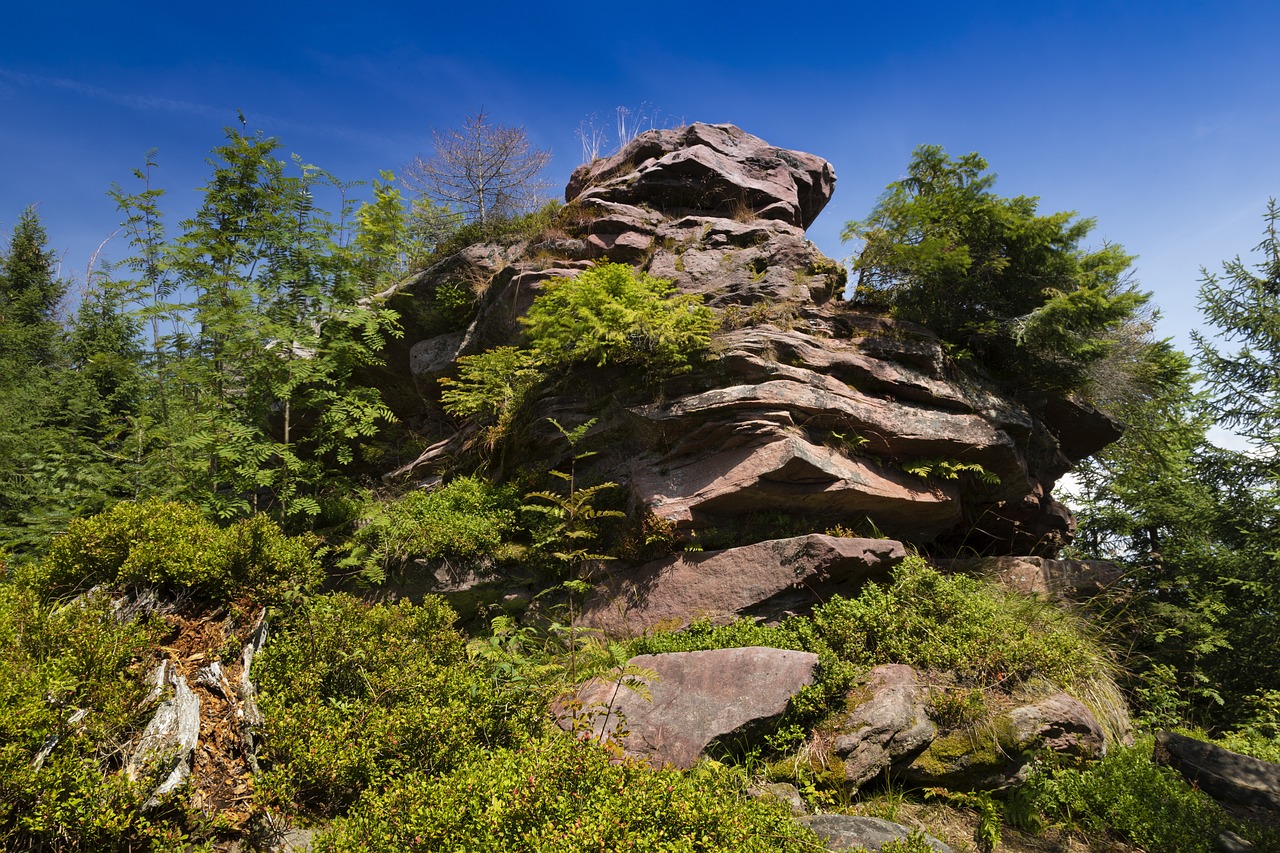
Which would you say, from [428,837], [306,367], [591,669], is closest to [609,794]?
[428,837]

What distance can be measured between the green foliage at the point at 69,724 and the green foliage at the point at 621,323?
5.87 m

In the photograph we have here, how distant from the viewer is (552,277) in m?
11.0

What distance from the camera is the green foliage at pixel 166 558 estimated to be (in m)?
5.68

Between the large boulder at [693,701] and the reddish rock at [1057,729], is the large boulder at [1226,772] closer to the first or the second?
the reddish rock at [1057,729]

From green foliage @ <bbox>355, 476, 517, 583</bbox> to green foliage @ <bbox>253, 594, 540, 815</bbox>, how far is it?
7.27ft

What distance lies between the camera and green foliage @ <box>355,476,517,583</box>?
28.6ft

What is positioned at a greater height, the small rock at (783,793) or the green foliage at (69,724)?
the green foliage at (69,724)

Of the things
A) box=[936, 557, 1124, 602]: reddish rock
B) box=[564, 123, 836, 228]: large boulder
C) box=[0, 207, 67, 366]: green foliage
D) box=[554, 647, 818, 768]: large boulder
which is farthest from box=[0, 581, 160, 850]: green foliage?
box=[0, 207, 67, 366]: green foliage

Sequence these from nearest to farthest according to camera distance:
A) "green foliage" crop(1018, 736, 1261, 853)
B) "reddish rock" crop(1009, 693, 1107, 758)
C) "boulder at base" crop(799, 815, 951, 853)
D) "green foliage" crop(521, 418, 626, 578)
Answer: "boulder at base" crop(799, 815, 951, 853) → "green foliage" crop(1018, 736, 1261, 853) → "reddish rock" crop(1009, 693, 1107, 758) → "green foliage" crop(521, 418, 626, 578)

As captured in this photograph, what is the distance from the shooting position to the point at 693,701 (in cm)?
569

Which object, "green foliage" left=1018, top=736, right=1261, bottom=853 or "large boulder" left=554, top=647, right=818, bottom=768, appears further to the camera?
"large boulder" left=554, top=647, right=818, bottom=768

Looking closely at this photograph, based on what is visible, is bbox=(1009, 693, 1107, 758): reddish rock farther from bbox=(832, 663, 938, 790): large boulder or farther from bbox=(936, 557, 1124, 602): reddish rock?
bbox=(936, 557, 1124, 602): reddish rock

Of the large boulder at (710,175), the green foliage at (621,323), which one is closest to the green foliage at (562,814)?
the green foliage at (621,323)

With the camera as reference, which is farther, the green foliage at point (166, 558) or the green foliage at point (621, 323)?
the green foliage at point (621, 323)
